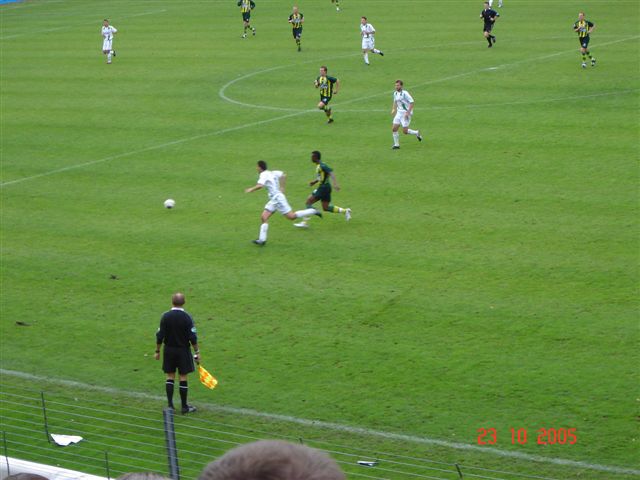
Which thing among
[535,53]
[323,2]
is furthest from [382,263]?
[323,2]

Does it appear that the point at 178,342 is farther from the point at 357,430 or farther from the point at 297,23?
the point at 297,23

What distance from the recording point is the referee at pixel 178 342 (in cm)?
1362

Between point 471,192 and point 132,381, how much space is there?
10.6m

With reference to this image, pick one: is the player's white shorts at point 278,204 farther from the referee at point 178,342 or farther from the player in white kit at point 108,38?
the player in white kit at point 108,38

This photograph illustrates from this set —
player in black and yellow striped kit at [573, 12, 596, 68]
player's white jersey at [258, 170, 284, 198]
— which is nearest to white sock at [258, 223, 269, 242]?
player's white jersey at [258, 170, 284, 198]

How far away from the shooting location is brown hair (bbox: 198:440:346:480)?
2525 mm

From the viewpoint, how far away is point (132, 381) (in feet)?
48.8

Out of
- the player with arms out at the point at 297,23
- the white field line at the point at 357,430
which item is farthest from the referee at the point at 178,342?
the player with arms out at the point at 297,23

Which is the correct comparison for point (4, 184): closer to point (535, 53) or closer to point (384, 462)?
point (384, 462)

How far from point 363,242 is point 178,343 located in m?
7.14

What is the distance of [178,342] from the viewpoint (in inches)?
538

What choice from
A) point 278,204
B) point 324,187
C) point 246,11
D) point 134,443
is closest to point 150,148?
point 324,187
